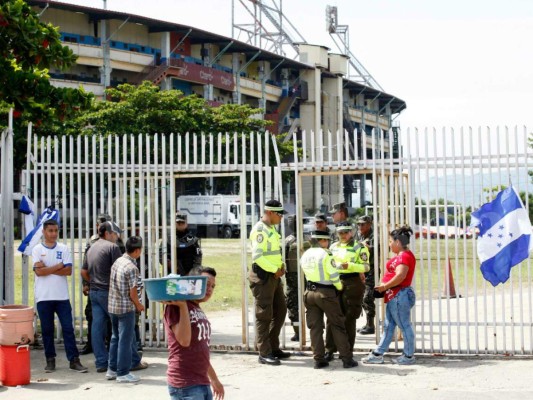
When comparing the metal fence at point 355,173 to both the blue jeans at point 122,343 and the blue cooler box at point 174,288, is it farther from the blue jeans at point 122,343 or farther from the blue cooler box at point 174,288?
the blue cooler box at point 174,288

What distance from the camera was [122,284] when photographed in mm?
9242

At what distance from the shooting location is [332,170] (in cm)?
1084

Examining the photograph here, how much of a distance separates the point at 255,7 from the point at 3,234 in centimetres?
6598

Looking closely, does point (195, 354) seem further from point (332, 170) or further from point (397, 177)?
point (397, 177)

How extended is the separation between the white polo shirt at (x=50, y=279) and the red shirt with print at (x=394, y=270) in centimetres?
376

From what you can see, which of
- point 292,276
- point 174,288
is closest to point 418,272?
point 292,276

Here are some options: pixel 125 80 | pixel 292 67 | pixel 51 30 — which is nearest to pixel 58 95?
pixel 51 30

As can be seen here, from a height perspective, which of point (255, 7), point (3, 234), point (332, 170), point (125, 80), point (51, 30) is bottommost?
point (3, 234)

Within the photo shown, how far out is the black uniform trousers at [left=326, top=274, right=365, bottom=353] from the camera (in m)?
10.5

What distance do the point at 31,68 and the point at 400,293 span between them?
6261 millimetres

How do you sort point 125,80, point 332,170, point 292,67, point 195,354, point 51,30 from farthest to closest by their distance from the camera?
point 292,67, point 125,80, point 51,30, point 332,170, point 195,354

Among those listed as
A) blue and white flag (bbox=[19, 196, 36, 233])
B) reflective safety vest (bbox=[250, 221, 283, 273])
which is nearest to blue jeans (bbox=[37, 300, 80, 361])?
blue and white flag (bbox=[19, 196, 36, 233])

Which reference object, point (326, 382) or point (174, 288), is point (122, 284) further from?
point (174, 288)

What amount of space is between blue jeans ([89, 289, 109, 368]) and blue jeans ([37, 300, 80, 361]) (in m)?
0.32
